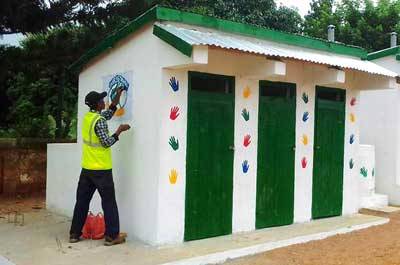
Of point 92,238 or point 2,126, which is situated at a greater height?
point 2,126

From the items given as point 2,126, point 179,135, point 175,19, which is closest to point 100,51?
point 175,19

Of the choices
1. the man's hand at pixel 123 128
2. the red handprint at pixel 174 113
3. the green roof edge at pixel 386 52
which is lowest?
the man's hand at pixel 123 128

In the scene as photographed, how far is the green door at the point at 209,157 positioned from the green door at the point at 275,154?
61 centimetres

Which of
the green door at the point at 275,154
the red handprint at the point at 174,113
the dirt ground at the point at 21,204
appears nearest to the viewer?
the red handprint at the point at 174,113

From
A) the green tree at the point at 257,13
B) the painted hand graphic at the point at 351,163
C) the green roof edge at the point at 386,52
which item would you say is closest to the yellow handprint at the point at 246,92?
the painted hand graphic at the point at 351,163

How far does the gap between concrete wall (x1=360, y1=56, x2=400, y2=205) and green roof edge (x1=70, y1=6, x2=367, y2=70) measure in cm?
231

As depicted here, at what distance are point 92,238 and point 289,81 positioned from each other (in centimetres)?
363

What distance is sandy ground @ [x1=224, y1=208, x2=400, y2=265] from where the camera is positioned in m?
5.75

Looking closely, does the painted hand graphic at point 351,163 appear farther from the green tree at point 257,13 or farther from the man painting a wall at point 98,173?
the green tree at point 257,13

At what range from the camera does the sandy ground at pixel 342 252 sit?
5.75m

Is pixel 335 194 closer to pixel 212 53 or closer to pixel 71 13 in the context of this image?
pixel 212 53

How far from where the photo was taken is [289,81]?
7500mm

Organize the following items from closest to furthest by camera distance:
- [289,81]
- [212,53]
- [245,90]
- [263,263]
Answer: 1. [263,263]
2. [212,53]
3. [245,90]
4. [289,81]

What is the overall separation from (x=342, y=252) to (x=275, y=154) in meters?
1.74
